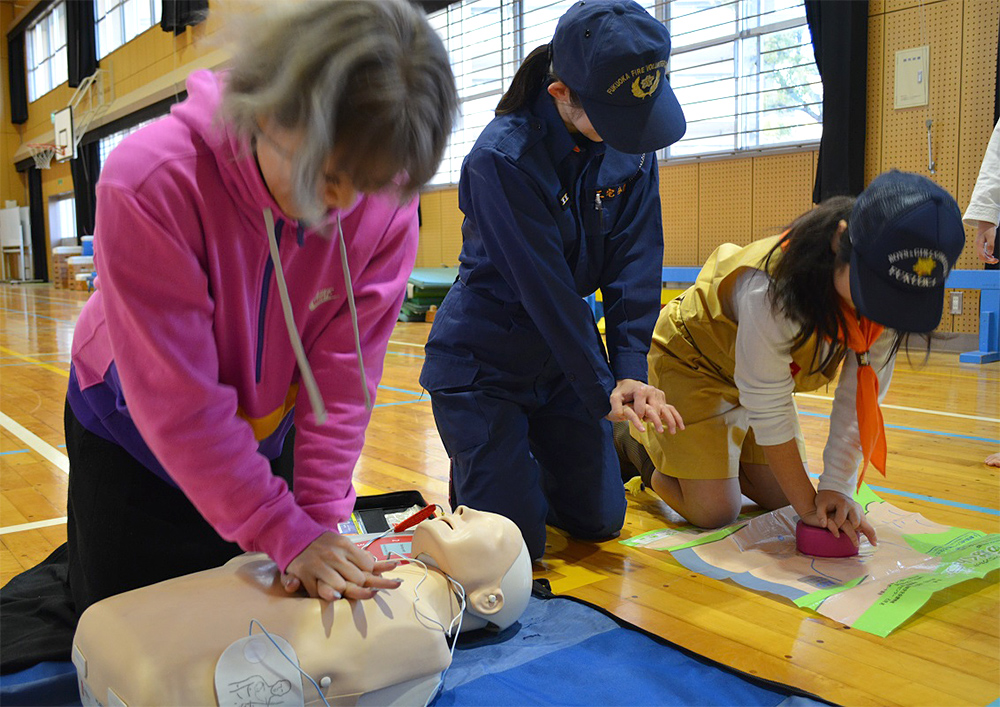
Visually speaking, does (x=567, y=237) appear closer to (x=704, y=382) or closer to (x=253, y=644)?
(x=704, y=382)

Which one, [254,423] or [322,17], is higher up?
[322,17]

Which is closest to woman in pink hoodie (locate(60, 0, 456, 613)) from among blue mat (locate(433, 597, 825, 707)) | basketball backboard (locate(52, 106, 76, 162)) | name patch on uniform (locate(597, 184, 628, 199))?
blue mat (locate(433, 597, 825, 707))

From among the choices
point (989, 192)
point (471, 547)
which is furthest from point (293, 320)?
point (989, 192)

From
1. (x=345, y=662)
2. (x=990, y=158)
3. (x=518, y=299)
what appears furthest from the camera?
(x=990, y=158)

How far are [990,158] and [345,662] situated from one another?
8.21 ft

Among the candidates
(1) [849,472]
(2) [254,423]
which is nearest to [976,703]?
(1) [849,472]

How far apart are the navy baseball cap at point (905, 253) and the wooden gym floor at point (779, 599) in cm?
53

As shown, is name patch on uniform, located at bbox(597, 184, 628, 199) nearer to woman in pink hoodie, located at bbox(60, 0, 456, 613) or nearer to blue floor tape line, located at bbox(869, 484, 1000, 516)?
woman in pink hoodie, located at bbox(60, 0, 456, 613)

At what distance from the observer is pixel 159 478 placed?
4.23 feet

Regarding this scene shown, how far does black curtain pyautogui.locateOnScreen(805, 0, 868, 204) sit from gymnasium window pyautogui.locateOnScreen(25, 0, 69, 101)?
14.9 meters

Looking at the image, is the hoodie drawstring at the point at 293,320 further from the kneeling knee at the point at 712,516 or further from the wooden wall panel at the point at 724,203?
the wooden wall panel at the point at 724,203

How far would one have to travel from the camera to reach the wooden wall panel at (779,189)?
5.55 m

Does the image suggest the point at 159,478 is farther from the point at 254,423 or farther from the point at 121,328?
the point at 121,328

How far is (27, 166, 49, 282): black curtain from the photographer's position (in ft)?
60.9
